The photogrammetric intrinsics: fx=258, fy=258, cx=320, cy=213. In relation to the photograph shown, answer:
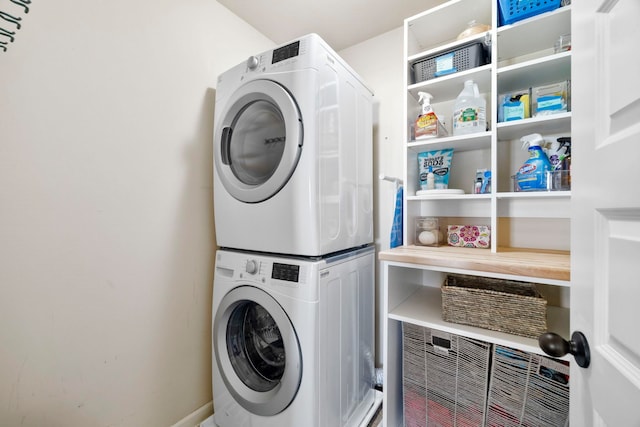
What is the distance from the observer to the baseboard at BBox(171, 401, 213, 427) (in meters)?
1.35

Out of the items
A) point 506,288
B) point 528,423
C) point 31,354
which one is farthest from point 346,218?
point 31,354

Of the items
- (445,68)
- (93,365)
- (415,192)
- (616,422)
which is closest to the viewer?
(616,422)

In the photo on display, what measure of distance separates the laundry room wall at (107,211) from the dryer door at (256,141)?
24 centimetres

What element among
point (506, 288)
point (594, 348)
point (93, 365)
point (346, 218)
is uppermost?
point (346, 218)

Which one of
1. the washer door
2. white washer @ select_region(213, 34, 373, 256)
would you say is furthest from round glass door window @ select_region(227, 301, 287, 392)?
white washer @ select_region(213, 34, 373, 256)

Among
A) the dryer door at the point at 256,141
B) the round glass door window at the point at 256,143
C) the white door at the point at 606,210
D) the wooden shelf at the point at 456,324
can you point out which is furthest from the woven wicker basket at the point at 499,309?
the round glass door window at the point at 256,143

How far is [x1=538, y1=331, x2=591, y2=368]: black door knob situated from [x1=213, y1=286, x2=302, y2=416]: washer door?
829mm

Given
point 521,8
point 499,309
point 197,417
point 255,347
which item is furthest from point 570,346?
point 197,417

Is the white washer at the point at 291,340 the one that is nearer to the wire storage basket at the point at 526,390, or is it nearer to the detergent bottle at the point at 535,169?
the wire storage basket at the point at 526,390

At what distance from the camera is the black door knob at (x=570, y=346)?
0.48 m

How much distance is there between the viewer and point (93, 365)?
3.53 ft

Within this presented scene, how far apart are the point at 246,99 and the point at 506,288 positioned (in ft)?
5.09

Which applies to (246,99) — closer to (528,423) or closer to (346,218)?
(346,218)

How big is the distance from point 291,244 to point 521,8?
145cm
